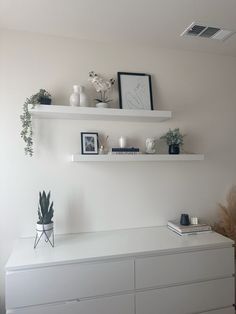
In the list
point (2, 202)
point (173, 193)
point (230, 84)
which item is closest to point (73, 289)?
point (2, 202)

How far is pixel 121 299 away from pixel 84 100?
4.98 ft

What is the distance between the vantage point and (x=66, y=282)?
5.39 feet

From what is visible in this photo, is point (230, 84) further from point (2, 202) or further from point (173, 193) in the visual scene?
point (2, 202)

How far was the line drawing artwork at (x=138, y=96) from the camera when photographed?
7.39 feet

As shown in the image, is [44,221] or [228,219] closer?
[44,221]

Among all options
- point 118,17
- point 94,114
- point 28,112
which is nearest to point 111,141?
point 94,114

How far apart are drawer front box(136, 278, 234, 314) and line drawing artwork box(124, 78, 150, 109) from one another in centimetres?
150

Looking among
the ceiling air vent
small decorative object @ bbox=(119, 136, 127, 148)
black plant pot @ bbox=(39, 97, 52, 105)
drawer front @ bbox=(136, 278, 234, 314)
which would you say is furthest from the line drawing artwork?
drawer front @ bbox=(136, 278, 234, 314)

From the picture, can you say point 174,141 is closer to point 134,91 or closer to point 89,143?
point 134,91

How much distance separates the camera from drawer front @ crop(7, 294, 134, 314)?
5.26 ft

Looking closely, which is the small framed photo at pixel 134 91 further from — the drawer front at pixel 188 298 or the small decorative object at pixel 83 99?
the drawer front at pixel 188 298

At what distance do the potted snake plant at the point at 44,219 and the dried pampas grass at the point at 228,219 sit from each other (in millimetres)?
1570

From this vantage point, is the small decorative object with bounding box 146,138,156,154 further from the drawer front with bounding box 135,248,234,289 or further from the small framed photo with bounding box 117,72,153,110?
the drawer front with bounding box 135,248,234,289

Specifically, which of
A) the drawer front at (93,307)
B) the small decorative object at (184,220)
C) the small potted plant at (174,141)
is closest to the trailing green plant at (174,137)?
the small potted plant at (174,141)
